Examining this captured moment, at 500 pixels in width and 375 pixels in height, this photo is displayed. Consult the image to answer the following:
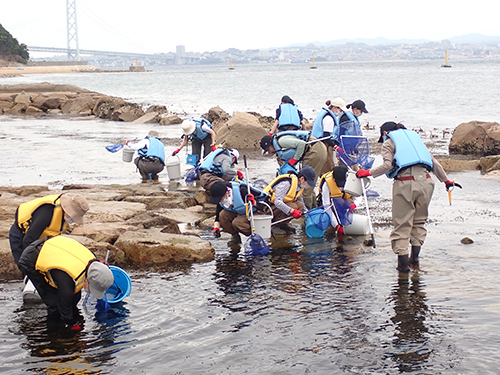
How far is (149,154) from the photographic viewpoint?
12.7m

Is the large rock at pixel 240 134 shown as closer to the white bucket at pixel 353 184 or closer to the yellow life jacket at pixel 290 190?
the yellow life jacket at pixel 290 190

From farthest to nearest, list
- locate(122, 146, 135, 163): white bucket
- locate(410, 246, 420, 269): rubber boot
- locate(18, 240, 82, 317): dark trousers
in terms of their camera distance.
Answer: locate(122, 146, 135, 163): white bucket, locate(410, 246, 420, 269): rubber boot, locate(18, 240, 82, 317): dark trousers

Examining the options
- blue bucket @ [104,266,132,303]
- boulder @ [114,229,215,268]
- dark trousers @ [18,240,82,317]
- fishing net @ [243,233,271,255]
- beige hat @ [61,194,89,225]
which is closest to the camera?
dark trousers @ [18,240,82,317]

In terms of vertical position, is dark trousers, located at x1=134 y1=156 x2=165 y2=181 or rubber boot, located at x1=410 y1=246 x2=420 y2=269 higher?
dark trousers, located at x1=134 y1=156 x2=165 y2=181

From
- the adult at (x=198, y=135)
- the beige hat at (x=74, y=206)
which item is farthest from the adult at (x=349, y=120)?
the beige hat at (x=74, y=206)

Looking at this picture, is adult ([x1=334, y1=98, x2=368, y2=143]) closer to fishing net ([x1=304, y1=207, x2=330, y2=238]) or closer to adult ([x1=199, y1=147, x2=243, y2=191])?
adult ([x1=199, y1=147, x2=243, y2=191])

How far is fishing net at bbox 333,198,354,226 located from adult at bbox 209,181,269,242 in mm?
990

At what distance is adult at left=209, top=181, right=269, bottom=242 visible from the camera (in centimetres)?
803

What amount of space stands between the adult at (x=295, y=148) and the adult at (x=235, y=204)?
1406mm

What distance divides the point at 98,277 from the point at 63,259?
0.36 metres

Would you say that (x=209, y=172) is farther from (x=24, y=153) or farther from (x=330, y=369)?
(x=24, y=153)

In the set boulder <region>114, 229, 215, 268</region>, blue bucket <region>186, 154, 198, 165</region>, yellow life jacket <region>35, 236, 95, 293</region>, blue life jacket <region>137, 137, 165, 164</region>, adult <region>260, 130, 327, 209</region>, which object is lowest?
boulder <region>114, 229, 215, 268</region>

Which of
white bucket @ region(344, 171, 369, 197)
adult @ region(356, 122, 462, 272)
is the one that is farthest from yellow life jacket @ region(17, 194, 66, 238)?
white bucket @ region(344, 171, 369, 197)

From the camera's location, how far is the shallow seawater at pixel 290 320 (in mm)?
5180
